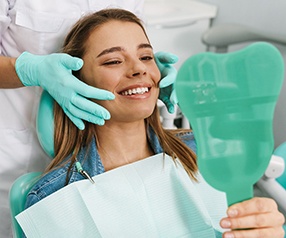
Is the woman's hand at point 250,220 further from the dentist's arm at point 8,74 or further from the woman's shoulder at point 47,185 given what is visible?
the dentist's arm at point 8,74

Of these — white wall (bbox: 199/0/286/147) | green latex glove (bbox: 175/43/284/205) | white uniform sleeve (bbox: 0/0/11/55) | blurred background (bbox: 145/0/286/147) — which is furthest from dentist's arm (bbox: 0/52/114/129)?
white wall (bbox: 199/0/286/147)

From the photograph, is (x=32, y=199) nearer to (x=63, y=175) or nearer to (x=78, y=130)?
(x=63, y=175)

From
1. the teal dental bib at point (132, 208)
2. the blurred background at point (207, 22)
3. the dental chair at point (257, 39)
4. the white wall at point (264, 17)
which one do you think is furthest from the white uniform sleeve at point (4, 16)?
the white wall at point (264, 17)

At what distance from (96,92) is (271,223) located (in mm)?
501

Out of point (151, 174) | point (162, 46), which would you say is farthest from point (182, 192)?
point (162, 46)

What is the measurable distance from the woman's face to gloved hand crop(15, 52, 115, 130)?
0.06 meters

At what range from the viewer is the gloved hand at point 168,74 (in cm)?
144

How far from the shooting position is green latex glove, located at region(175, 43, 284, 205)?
93 centimetres

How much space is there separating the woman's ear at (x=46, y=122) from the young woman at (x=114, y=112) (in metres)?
0.02

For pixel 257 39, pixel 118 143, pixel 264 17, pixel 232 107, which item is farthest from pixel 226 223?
pixel 264 17

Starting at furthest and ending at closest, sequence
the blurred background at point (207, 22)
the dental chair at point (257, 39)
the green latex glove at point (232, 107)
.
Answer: the blurred background at point (207, 22), the dental chair at point (257, 39), the green latex glove at point (232, 107)

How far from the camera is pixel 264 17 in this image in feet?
8.33

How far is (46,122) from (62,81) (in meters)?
0.17

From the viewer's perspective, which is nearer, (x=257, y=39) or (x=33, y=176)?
(x=33, y=176)
